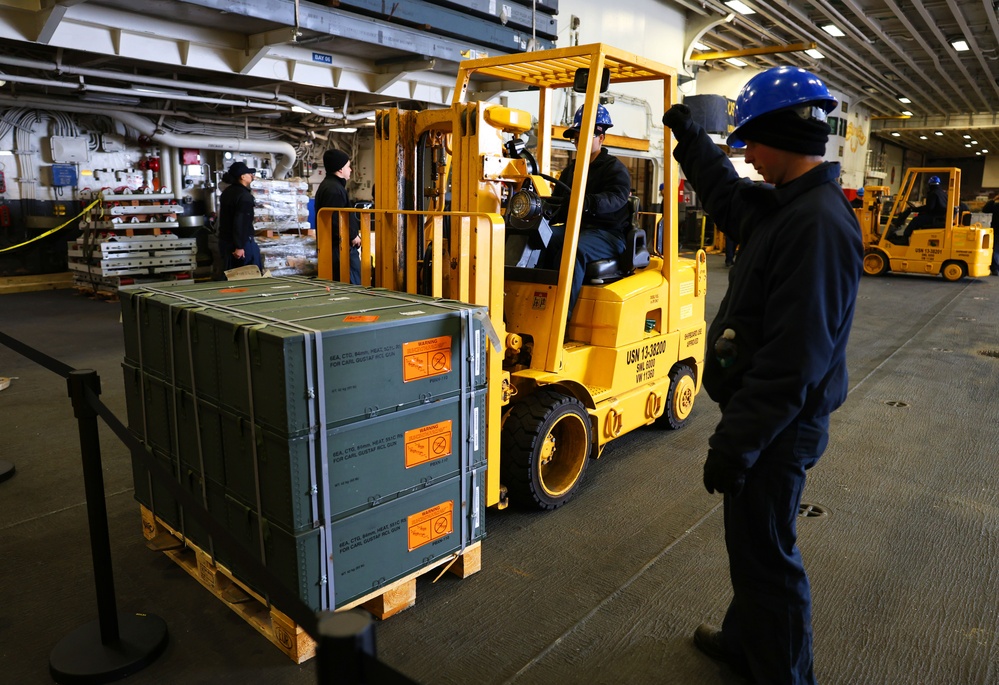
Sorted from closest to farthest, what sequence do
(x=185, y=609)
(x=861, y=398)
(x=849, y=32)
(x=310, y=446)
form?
1. (x=310, y=446)
2. (x=185, y=609)
3. (x=861, y=398)
4. (x=849, y=32)

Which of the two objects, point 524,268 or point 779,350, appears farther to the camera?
Result: point 524,268

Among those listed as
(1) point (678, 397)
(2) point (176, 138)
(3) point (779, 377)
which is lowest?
(1) point (678, 397)

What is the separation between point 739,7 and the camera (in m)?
14.2

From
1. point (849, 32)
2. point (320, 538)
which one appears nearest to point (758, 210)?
point (320, 538)

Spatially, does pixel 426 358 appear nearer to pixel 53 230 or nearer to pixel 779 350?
pixel 779 350


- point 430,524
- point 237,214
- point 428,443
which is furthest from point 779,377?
point 237,214

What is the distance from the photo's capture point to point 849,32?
15852 millimetres

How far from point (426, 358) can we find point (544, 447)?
1263 millimetres

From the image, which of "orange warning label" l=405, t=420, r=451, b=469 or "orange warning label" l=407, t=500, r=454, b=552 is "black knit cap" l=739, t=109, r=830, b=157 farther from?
"orange warning label" l=407, t=500, r=454, b=552

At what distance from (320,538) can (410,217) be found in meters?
1.80

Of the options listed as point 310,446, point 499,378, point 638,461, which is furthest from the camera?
point 638,461

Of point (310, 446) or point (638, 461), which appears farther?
point (638, 461)

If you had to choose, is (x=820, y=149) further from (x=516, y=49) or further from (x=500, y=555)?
(x=516, y=49)

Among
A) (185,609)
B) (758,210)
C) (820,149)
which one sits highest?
(820,149)
